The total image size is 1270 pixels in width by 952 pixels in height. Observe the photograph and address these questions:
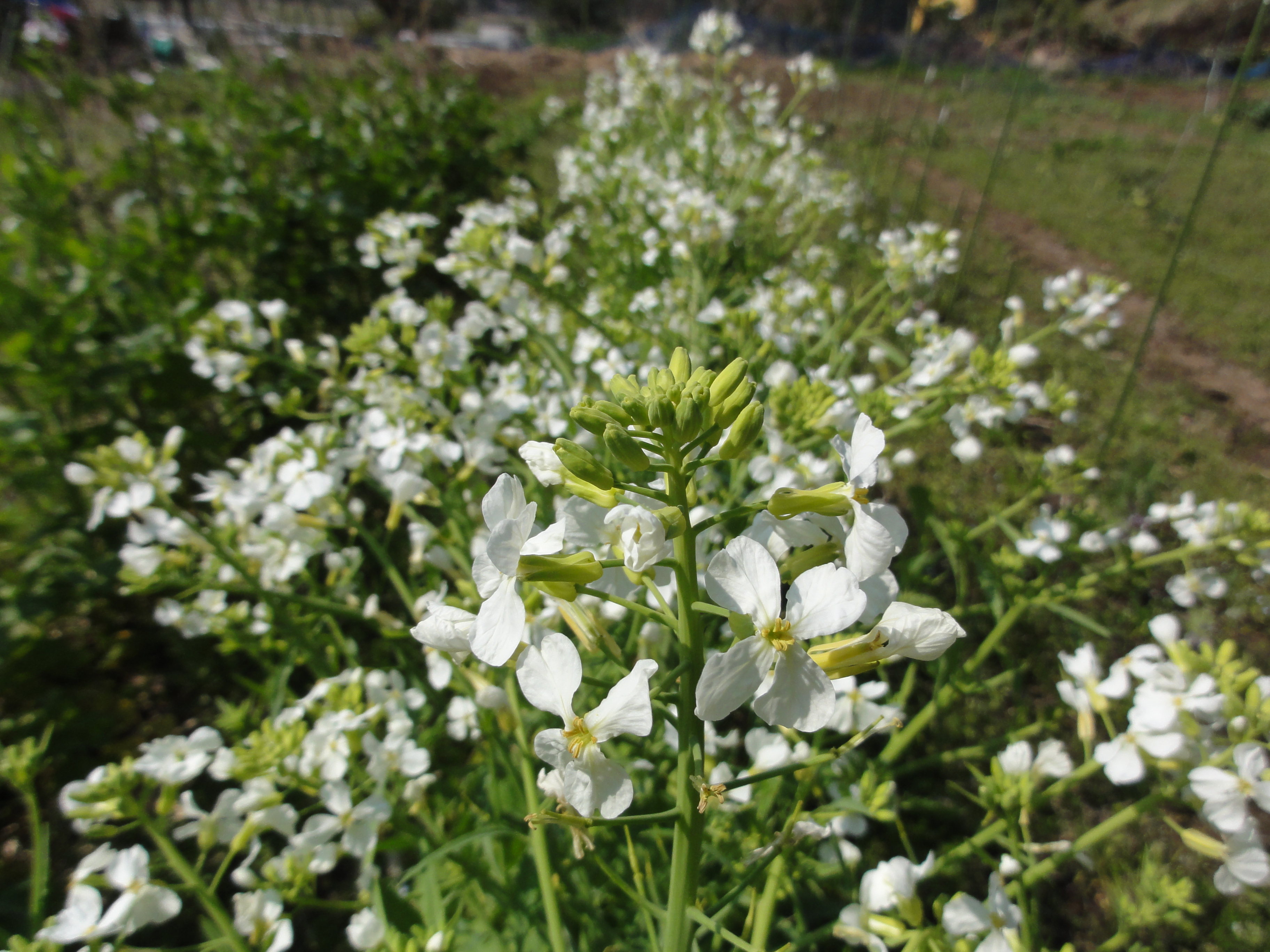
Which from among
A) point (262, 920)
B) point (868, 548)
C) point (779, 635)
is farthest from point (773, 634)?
point (262, 920)

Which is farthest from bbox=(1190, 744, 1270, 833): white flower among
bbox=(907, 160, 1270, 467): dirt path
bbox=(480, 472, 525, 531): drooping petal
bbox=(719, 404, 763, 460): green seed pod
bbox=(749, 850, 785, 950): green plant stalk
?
bbox=(907, 160, 1270, 467): dirt path

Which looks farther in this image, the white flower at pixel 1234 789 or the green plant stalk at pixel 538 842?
the green plant stalk at pixel 538 842

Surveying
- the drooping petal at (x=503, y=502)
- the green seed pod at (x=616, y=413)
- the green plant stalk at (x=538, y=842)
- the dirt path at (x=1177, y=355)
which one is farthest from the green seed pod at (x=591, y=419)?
the dirt path at (x=1177, y=355)

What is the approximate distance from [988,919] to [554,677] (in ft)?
2.78

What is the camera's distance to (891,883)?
116 centimetres

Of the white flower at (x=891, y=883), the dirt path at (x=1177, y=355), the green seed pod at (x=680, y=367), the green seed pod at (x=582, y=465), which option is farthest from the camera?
the dirt path at (x=1177, y=355)

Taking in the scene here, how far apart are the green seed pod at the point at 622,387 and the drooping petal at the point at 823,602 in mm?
319

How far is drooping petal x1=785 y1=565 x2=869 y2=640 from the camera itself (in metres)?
0.68

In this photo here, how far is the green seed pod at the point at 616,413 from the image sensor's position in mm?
831

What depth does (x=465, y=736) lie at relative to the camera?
1.68 metres

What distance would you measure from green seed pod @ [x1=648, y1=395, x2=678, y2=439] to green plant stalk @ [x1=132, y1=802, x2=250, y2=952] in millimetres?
1185

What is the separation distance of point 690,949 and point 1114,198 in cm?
939

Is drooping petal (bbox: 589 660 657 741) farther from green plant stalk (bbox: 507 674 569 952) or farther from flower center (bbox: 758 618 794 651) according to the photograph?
green plant stalk (bbox: 507 674 569 952)

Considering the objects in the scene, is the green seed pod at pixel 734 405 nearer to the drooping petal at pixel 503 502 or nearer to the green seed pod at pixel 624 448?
the green seed pod at pixel 624 448
